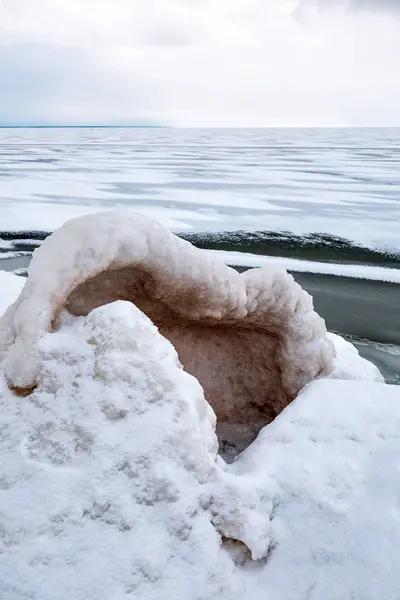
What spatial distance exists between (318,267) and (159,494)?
13.2 feet

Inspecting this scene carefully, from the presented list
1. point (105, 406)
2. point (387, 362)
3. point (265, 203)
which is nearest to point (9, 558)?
point (105, 406)

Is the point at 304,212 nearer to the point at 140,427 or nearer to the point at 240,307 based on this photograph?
the point at 240,307

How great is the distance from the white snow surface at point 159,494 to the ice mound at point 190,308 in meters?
0.11

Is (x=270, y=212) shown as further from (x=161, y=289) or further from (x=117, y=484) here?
(x=117, y=484)

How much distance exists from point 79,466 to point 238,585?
0.35 metres

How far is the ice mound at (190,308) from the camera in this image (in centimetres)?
127

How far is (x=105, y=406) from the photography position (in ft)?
3.55

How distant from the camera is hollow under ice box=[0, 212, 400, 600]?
943 mm

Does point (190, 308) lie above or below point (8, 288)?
above

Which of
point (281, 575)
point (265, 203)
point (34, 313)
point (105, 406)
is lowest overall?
point (265, 203)

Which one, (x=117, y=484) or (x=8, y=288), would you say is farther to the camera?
(x=8, y=288)

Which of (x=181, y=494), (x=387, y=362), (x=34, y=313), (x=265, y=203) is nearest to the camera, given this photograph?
(x=181, y=494)

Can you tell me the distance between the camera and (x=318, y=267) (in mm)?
4812

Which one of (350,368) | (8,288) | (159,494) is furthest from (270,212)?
(159,494)
